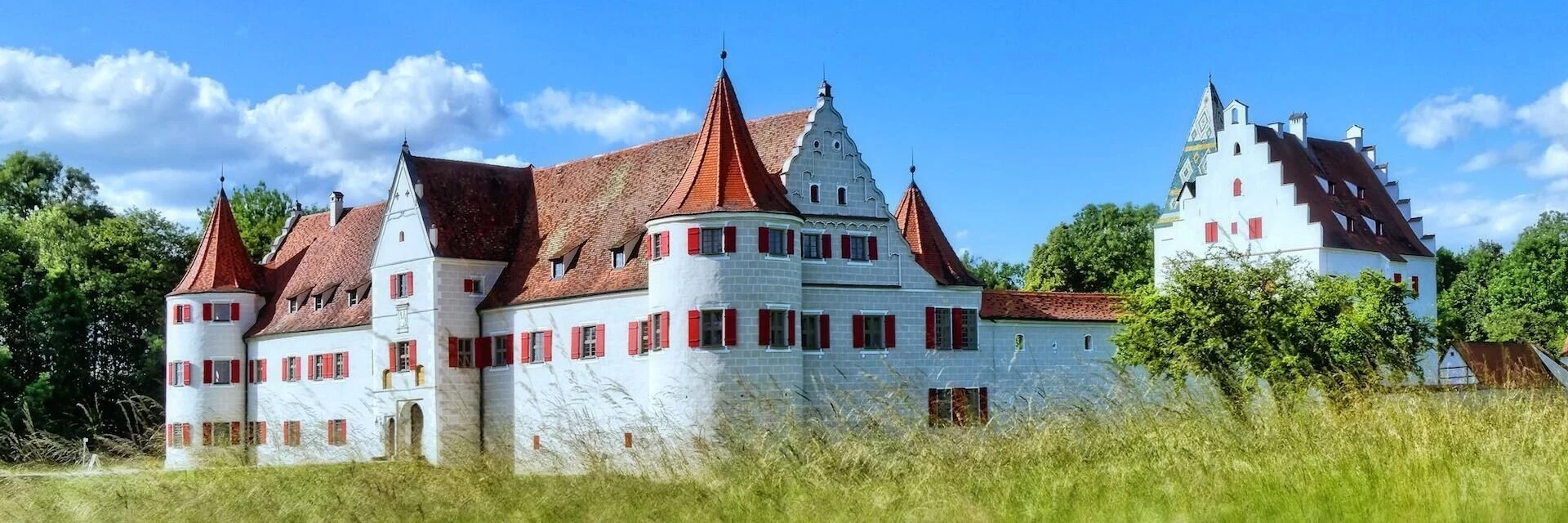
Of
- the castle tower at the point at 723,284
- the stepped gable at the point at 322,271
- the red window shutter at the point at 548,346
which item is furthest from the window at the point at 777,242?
the stepped gable at the point at 322,271

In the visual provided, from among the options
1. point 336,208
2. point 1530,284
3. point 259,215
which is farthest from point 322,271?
point 1530,284

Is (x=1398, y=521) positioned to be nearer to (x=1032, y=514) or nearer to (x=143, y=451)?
(x=1032, y=514)

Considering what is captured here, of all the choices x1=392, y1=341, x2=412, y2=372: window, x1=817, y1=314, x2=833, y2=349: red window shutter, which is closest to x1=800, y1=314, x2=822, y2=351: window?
x1=817, y1=314, x2=833, y2=349: red window shutter

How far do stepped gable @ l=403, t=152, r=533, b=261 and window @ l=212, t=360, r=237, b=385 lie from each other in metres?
11.7

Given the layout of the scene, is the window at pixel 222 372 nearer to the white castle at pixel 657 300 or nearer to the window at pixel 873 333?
the white castle at pixel 657 300

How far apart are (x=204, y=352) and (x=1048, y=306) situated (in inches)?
1028

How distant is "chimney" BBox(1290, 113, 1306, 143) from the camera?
6066cm

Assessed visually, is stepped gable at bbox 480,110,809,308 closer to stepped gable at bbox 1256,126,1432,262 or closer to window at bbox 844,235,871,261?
window at bbox 844,235,871,261

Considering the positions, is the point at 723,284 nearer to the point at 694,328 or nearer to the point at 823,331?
the point at 694,328

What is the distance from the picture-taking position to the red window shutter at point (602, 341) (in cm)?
4056

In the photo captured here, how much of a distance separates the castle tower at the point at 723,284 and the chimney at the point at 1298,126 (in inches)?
1131

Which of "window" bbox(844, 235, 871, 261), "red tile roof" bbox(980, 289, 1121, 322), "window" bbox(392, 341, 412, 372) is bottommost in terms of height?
"window" bbox(392, 341, 412, 372)

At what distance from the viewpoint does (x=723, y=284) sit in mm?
37000

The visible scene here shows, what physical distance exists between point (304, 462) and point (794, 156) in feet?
76.8
